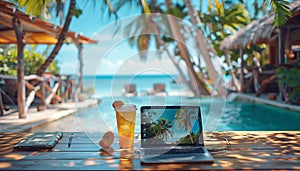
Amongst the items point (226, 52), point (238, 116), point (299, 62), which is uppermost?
point (226, 52)

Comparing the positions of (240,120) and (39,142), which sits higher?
A: (39,142)

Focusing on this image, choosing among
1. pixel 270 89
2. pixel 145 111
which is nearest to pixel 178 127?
pixel 145 111

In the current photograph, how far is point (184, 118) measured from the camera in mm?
2227

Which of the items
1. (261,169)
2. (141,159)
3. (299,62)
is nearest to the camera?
(261,169)

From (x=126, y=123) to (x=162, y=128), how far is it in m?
0.27

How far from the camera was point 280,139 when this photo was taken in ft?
8.75

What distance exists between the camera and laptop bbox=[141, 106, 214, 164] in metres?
2.07

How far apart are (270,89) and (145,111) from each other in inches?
332

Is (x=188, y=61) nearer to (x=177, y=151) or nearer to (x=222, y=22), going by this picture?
(x=222, y=22)

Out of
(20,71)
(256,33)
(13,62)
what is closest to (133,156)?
(20,71)

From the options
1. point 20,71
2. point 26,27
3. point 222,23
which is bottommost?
point 20,71

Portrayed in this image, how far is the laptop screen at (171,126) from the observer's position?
7.09 feet

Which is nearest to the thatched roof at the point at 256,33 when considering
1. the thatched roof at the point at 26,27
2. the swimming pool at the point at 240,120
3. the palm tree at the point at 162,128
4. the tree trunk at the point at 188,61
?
the tree trunk at the point at 188,61

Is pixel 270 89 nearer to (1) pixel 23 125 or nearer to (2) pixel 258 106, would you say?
(2) pixel 258 106
